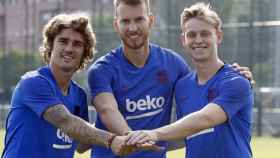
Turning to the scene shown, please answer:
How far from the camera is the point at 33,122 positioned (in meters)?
5.95

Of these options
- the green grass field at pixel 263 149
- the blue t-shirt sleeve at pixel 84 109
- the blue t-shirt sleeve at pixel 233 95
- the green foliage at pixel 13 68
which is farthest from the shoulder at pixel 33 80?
the green foliage at pixel 13 68

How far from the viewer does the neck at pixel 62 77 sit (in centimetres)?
609

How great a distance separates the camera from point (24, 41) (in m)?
27.8

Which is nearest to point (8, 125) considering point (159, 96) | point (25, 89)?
point (25, 89)

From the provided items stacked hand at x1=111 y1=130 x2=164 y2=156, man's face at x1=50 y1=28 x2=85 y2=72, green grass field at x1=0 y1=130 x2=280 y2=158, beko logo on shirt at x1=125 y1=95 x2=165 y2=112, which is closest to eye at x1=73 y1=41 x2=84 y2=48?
man's face at x1=50 y1=28 x2=85 y2=72

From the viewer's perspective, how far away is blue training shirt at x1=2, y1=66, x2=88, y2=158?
5.93 meters

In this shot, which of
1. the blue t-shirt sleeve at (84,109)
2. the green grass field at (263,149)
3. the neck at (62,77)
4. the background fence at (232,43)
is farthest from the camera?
the background fence at (232,43)

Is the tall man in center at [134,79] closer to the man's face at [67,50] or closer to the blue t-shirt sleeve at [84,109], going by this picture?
the blue t-shirt sleeve at [84,109]

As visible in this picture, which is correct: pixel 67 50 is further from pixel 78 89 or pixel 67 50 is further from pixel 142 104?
pixel 142 104

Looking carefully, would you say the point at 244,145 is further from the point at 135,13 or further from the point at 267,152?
the point at 267,152

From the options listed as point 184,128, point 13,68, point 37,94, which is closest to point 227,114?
point 184,128

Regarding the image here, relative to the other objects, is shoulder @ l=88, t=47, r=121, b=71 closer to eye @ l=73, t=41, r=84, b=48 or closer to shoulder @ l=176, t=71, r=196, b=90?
eye @ l=73, t=41, r=84, b=48

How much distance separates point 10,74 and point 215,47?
20.5m

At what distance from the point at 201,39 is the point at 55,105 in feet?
3.36
